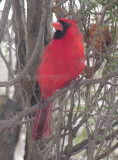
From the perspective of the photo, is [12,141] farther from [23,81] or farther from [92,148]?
[92,148]

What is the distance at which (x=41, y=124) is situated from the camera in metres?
1.97

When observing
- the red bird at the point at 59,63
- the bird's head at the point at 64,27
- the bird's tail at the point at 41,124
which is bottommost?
the bird's tail at the point at 41,124

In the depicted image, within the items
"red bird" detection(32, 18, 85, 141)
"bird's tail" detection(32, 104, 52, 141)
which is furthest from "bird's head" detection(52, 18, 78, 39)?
"bird's tail" detection(32, 104, 52, 141)

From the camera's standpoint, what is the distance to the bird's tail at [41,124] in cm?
196

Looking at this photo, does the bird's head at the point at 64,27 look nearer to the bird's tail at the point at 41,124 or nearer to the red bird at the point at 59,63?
the red bird at the point at 59,63

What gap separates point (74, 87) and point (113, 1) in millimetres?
537

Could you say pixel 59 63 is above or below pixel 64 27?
below

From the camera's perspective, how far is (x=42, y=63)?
1876 millimetres

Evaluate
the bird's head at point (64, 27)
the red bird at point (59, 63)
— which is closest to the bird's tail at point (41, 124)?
the red bird at point (59, 63)

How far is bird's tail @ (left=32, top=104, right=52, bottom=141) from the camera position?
6.41 ft

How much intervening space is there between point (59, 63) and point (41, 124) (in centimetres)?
42

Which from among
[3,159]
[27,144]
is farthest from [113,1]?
[3,159]

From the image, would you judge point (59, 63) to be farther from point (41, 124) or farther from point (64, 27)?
point (41, 124)

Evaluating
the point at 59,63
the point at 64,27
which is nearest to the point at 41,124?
the point at 59,63
